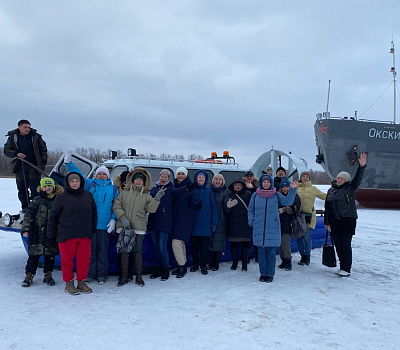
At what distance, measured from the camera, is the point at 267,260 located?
476 cm

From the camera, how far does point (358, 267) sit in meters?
5.55

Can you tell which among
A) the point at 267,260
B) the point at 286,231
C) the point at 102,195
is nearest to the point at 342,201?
the point at 286,231

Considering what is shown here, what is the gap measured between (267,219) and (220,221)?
2.46 ft

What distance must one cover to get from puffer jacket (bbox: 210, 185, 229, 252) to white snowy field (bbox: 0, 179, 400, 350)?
1.35 feet

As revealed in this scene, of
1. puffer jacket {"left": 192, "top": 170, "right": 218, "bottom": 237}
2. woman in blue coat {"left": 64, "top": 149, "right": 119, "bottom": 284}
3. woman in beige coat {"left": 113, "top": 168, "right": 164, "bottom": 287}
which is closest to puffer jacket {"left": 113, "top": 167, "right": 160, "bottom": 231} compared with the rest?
woman in beige coat {"left": 113, "top": 168, "right": 164, "bottom": 287}

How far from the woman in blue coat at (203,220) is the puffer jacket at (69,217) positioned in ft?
5.15

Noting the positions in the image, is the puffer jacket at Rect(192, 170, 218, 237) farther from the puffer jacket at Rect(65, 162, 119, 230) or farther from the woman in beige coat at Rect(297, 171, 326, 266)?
the woman in beige coat at Rect(297, 171, 326, 266)

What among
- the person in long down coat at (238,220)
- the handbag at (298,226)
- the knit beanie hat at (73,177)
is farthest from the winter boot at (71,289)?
the handbag at (298,226)

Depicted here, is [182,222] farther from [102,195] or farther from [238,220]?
[102,195]

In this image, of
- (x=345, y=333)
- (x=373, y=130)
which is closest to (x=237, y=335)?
(x=345, y=333)

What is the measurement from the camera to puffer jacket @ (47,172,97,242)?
3.94 m

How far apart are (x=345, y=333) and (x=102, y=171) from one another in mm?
3382

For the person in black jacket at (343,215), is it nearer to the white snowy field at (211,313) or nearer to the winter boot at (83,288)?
the white snowy field at (211,313)

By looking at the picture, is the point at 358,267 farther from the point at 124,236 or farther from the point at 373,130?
the point at 373,130
